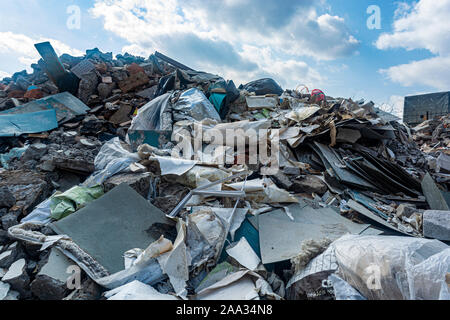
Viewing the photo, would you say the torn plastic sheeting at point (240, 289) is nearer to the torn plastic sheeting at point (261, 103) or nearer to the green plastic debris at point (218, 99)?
the green plastic debris at point (218, 99)

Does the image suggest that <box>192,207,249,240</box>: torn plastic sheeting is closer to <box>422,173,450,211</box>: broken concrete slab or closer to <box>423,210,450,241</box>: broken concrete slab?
<box>423,210,450,241</box>: broken concrete slab

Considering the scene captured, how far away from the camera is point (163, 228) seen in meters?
2.35

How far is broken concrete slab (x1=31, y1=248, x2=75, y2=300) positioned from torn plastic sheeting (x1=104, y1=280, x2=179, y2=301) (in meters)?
0.34

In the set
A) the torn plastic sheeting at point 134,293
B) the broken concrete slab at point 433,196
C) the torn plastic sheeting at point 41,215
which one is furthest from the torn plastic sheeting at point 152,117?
the broken concrete slab at point 433,196

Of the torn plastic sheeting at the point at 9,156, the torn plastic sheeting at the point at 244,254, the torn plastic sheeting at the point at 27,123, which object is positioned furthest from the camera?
the torn plastic sheeting at the point at 27,123

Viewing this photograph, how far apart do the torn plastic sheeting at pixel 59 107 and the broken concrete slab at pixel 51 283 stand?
182 inches

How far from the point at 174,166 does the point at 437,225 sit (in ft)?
10.0

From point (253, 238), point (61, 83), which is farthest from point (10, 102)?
point (253, 238)

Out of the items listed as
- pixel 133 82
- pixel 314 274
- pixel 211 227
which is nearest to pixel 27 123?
pixel 133 82

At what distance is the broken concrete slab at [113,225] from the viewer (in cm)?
204

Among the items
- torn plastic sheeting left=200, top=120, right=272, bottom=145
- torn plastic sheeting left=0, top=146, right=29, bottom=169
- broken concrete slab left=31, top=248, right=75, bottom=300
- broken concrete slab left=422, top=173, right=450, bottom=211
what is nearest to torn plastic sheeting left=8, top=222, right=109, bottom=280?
broken concrete slab left=31, top=248, right=75, bottom=300

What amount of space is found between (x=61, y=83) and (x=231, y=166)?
5735 mm

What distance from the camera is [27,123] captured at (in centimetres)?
494
